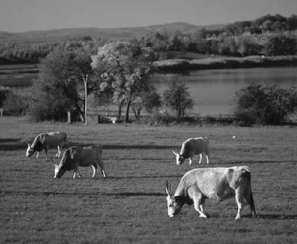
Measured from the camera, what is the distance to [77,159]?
2031 centimetres

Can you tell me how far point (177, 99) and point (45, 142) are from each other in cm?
3731

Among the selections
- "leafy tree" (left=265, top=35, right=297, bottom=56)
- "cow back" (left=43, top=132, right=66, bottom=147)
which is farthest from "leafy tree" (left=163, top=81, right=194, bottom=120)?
"leafy tree" (left=265, top=35, right=297, bottom=56)

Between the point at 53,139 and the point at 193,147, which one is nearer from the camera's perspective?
the point at 193,147

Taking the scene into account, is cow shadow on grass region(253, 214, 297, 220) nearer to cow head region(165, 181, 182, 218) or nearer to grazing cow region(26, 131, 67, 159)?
cow head region(165, 181, 182, 218)

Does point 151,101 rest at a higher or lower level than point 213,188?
lower

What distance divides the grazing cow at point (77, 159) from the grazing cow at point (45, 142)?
5778mm

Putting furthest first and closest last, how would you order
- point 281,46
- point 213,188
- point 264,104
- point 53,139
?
point 281,46, point 264,104, point 53,139, point 213,188

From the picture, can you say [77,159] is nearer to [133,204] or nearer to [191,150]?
[133,204]

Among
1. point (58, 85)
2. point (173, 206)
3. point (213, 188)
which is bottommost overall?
point (58, 85)

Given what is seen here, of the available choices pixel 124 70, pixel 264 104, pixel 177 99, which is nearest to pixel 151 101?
pixel 177 99

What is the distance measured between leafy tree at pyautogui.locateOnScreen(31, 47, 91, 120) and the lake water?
10278 millimetres

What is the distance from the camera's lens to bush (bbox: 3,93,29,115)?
67669 millimetres

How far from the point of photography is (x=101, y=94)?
203ft

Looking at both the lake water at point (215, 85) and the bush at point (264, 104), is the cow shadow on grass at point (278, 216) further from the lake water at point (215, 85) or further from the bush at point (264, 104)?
the lake water at point (215, 85)
